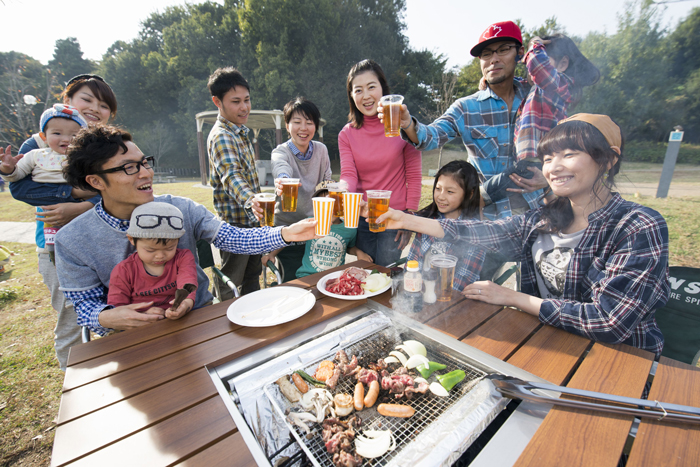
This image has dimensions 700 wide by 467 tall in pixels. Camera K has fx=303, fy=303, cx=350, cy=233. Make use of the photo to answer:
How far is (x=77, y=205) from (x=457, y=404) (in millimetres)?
2991

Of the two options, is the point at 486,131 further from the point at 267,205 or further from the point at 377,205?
the point at 267,205

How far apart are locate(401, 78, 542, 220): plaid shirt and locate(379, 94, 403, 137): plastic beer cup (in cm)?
49

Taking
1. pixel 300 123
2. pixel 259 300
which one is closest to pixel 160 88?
pixel 300 123

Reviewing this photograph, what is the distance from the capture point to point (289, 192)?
2424 millimetres

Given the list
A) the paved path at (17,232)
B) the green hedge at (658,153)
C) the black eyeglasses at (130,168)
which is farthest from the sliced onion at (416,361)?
the green hedge at (658,153)

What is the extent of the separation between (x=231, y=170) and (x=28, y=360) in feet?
9.71

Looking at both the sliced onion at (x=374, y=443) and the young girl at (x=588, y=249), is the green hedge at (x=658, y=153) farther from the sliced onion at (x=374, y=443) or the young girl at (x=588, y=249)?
the sliced onion at (x=374, y=443)

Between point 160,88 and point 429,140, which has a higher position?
point 160,88

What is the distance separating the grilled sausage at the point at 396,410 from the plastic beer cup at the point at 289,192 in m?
1.65

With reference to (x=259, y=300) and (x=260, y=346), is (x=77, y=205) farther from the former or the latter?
(x=260, y=346)

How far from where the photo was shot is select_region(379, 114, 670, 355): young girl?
4.87 feet

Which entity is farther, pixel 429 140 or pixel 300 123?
pixel 300 123

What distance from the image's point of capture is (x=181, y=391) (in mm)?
1201

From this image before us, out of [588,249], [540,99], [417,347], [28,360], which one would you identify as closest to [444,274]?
[417,347]
